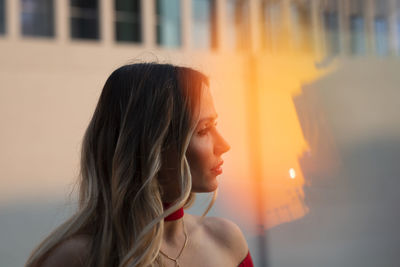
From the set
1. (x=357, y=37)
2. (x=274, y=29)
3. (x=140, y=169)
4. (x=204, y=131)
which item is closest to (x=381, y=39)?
(x=357, y=37)

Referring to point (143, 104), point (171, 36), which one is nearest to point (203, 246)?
point (143, 104)

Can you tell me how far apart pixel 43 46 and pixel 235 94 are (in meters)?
2.41

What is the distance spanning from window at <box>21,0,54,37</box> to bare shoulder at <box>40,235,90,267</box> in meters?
5.31

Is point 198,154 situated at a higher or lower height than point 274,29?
lower

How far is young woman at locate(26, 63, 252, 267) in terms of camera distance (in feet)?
3.42

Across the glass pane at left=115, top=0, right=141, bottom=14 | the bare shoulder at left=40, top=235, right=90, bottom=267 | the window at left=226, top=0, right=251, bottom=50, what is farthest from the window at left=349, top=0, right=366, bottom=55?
the bare shoulder at left=40, top=235, right=90, bottom=267

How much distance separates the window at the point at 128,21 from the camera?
6500mm

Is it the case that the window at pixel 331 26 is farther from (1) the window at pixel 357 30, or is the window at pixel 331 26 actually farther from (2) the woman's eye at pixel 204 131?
(2) the woman's eye at pixel 204 131

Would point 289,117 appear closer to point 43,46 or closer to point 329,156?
point 329,156

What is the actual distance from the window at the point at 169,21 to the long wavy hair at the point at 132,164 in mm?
5694

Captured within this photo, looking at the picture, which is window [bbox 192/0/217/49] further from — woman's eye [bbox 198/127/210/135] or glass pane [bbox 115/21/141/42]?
woman's eye [bbox 198/127/210/135]

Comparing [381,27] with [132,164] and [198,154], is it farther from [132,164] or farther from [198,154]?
[132,164]

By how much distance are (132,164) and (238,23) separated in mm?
6284

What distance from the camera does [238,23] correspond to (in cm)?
699
